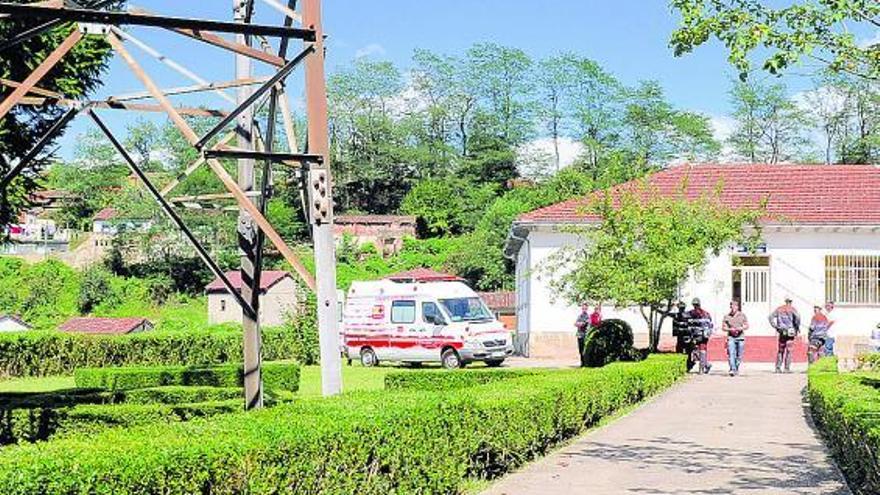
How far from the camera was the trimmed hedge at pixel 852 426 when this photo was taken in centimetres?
899

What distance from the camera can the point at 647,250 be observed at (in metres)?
27.3

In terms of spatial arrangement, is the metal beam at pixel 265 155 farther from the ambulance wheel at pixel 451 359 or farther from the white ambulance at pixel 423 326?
the ambulance wheel at pixel 451 359

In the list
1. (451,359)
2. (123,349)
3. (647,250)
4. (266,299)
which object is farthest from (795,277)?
(266,299)

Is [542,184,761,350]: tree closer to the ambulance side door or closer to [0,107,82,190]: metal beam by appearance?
the ambulance side door

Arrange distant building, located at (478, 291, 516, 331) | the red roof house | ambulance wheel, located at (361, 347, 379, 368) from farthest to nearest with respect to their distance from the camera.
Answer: distant building, located at (478, 291, 516, 331) → the red roof house → ambulance wheel, located at (361, 347, 379, 368)

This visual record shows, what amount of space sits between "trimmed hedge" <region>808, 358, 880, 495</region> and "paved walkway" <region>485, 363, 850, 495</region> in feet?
0.69

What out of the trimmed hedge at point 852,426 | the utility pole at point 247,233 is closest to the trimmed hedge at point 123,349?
the utility pole at point 247,233

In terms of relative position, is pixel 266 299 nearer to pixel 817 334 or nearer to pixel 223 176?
pixel 817 334

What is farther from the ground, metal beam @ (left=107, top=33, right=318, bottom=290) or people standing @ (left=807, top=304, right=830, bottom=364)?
metal beam @ (left=107, top=33, right=318, bottom=290)

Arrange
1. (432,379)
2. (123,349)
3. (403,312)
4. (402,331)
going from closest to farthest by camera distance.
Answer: (432,379) < (402,331) < (403,312) < (123,349)

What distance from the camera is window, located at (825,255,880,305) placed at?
122ft

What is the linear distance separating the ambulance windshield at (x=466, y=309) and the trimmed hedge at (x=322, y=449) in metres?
18.7

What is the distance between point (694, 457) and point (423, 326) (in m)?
20.3

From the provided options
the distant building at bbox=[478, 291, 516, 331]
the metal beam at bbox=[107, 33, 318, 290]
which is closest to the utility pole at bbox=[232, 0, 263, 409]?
A: the metal beam at bbox=[107, 33, 318, 290]
